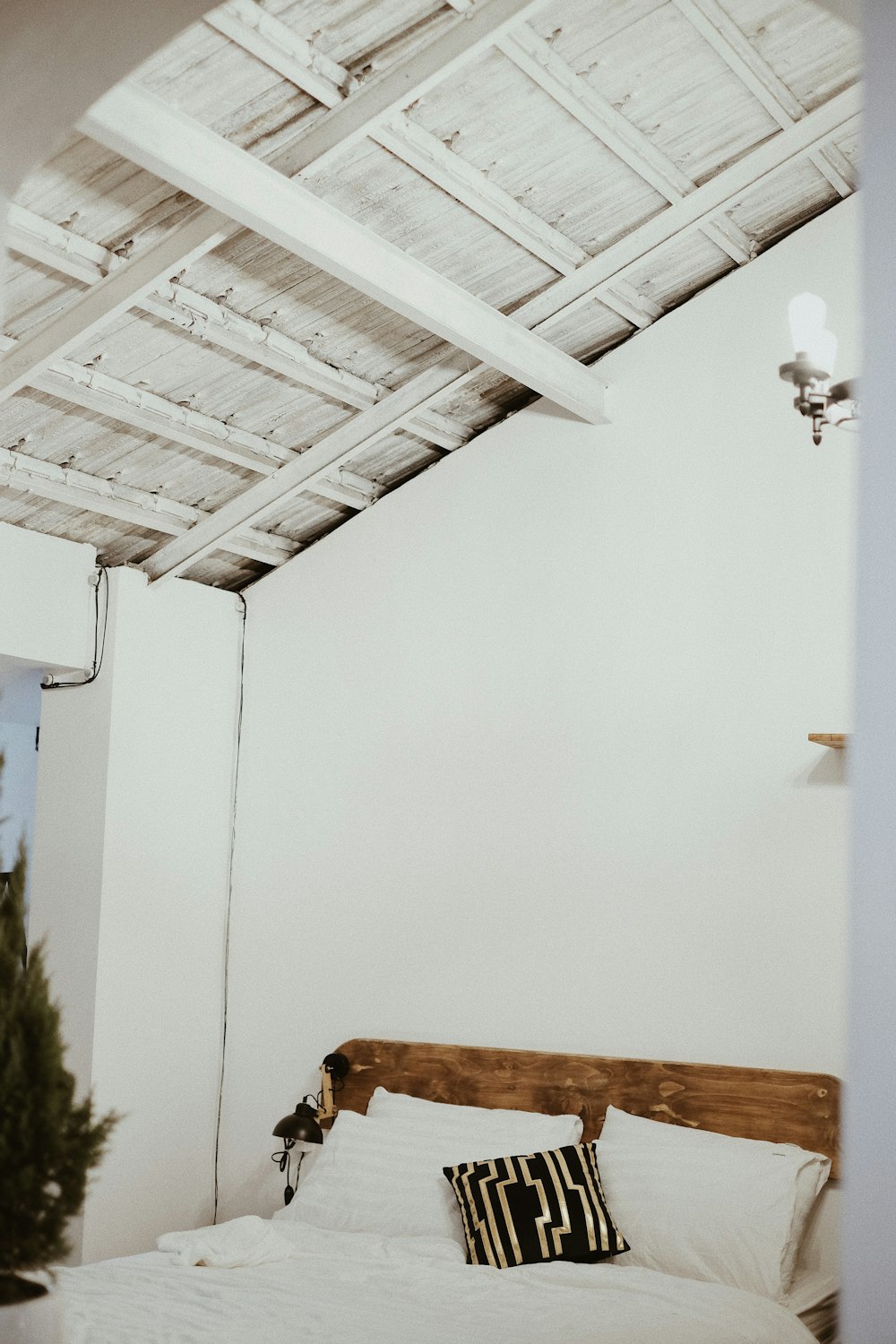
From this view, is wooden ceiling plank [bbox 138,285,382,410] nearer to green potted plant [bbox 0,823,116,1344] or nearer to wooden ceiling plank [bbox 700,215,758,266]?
wooden ceiling plank [bbox 700,215,758,266]

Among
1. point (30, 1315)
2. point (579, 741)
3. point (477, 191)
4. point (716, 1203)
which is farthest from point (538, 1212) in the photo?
point (477, 191)

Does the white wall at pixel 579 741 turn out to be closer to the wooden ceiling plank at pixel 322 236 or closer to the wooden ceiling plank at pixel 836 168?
the wooden ceiling plank at pixel 836 168

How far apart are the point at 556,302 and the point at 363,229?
0.84 metres

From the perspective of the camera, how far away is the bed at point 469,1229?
2.87 metres

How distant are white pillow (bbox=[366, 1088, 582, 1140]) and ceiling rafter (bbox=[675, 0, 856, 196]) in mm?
3054

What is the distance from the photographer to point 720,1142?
11.7 feet

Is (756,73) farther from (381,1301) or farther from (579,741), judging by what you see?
(381,1301)

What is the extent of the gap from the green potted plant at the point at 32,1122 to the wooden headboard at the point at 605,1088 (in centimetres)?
238

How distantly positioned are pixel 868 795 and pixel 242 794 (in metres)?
4.20

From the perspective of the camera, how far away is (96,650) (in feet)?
15.1

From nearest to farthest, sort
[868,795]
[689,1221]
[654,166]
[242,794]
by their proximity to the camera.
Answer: [868,795]
[689,1221]
[654,166]
[242,794]

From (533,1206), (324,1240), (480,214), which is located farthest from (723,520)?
(324,1240)

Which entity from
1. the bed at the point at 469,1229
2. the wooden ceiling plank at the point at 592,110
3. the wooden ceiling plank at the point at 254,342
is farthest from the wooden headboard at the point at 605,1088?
the wooden ceiling plank at the point at 592,110

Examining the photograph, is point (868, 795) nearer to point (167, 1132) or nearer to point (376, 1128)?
point (376, 1128)
